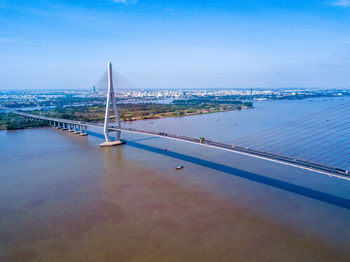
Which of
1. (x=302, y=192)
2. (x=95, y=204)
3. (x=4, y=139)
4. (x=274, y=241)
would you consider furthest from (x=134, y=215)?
(x=4, y=139)

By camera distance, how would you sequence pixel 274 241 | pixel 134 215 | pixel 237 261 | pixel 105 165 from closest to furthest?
1. pixel 237 261
2. pixel 274 241
3. pixel 134 215
4. pixel 105 165

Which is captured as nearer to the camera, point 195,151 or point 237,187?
point 237,187

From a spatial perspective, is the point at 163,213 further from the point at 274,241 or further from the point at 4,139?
the point at 4,139
